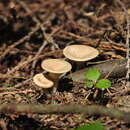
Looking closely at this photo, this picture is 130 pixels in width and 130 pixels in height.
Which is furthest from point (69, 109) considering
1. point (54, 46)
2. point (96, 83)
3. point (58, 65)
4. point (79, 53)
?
point (54, 46)

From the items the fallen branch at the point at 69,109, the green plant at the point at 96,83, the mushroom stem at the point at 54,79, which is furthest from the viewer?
the mushroom stem at the point at 54,79

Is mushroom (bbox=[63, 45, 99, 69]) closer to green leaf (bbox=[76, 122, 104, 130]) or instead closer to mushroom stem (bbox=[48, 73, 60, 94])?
mushroom stem (bbox=[48, 73, 60, 94])

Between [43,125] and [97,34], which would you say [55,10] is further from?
[43,125]

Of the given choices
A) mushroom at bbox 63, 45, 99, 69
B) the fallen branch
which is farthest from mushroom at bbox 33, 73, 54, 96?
the fallen branch

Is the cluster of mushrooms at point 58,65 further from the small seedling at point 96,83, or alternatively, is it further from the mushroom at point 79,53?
the small seedling at point 96,83

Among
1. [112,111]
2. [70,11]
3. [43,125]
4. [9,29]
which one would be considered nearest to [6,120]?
[43,125]

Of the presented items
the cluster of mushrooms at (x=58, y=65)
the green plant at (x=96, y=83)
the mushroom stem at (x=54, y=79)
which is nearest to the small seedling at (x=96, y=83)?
the green plant at (x=96, y=83)

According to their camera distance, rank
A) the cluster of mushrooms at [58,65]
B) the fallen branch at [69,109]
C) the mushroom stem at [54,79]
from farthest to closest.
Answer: the mushroom stem at [54,79]
the cluster of mushrooms at [58,65]
the fallen branch at [69,109]
